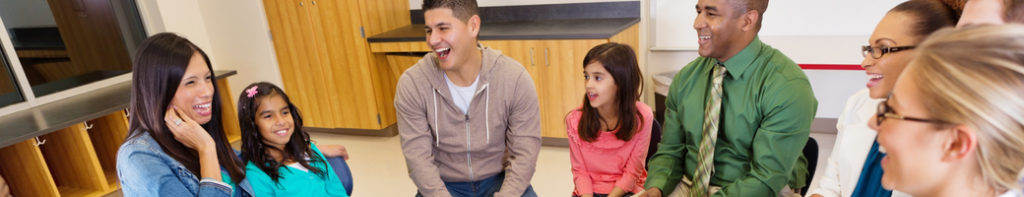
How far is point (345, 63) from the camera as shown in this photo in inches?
136

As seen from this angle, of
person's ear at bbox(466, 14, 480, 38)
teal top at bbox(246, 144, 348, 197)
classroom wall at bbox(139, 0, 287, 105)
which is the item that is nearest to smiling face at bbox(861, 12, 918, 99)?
person's ear at bbox(466, 14, 480, 38)

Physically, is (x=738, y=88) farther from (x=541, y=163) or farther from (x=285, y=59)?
(x=285, y=59)

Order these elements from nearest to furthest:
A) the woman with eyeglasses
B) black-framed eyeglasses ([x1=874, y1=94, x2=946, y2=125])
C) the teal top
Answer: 1. black-framed eyeglasses ([x1=874, y1=94, x2=946, y2=125])
2. the woman with eyeglasses
3. the teal top

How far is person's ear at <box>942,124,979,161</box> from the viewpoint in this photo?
0.67 meters

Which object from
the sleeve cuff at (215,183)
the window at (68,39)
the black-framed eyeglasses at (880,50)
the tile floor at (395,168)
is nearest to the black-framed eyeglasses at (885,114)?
the black-framed eyeglasses at (880,50)

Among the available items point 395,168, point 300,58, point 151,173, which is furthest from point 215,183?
point 300,58

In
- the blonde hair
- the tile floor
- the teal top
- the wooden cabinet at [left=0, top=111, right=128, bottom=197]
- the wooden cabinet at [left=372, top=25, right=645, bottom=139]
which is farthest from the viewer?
the wooden cabinet at [left=372, top=25, right=645, bottom=139]

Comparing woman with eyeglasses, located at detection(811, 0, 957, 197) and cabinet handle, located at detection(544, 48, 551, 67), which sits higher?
woman with eyeglasses, located at detection(811, 0, 957, 197)

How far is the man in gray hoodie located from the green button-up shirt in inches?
Result: 17.9

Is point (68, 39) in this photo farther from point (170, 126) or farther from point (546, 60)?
point (546, 60)

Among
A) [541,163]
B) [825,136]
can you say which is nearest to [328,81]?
[541,163]

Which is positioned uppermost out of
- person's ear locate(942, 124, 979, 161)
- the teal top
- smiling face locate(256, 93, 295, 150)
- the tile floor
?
person's ear locate(942, 124, 979, 161)

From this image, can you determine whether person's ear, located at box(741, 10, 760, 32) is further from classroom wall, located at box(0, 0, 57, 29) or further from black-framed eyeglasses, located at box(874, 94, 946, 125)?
classroom wall, located at box(0, 0, 57, 29)

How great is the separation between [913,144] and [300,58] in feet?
11.2
